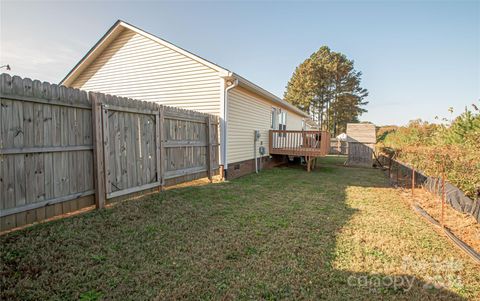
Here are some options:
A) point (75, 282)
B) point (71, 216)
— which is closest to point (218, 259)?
point (75, 282)

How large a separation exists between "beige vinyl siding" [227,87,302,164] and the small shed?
6451mm

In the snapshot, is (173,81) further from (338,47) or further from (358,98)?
(358,98)

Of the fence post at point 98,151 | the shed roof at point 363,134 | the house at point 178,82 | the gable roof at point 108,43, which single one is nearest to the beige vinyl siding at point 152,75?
the house at point 178,82

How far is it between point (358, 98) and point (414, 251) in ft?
105

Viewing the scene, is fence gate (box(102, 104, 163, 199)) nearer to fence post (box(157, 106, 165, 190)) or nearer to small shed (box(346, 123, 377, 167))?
fence post (box(157, 106, 165, 190))

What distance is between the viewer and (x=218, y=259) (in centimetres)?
279

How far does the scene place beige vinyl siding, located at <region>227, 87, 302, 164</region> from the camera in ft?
26.5

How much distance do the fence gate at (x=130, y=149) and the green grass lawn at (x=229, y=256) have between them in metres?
0.49

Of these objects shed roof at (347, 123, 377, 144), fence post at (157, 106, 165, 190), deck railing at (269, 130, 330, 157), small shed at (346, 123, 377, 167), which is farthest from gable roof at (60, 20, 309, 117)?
shed roof at (347, 123, 377, 144)

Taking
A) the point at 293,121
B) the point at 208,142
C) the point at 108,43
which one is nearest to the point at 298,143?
the point at 293,121

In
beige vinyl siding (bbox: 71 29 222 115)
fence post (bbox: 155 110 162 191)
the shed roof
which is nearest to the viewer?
fence post (bbox: 155 110 162 191)

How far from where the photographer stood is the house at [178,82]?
306 inches

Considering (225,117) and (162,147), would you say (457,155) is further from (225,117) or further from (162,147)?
(162,147)

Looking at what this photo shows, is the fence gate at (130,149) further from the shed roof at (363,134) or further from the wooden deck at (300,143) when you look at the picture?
the shed roof at (363,134)
